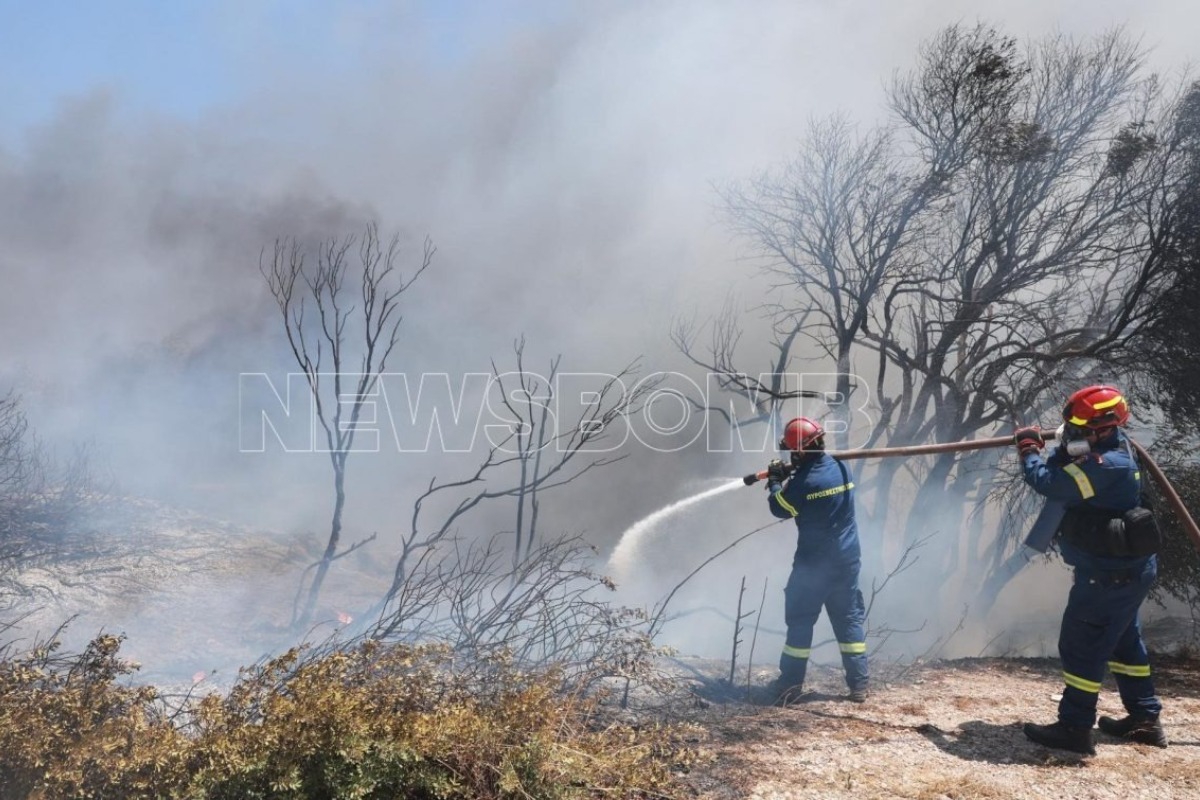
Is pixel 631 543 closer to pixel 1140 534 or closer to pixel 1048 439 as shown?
pixel 1048 439

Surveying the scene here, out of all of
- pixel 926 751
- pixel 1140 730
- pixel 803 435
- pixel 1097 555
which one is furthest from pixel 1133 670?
pixel 803 435

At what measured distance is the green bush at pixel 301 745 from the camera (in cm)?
270

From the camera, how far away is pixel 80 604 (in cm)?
605

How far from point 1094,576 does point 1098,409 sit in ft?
2.35

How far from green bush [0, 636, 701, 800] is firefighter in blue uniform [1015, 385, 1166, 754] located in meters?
1.88

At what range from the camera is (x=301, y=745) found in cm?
280

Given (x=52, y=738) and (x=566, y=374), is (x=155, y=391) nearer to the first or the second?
(x=566, y=374)

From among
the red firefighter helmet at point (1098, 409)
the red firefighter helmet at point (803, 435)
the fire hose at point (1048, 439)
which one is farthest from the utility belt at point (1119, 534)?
the red firefighter helmet at point (803, 435)

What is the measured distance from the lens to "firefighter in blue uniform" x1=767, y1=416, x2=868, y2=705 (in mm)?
4863

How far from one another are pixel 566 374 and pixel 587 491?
5.44 ft

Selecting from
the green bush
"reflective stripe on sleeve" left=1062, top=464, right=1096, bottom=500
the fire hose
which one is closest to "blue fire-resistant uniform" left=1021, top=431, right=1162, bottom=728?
"reflective stripe on sleeve" left=1062, top=464, right=1096, bottom=500

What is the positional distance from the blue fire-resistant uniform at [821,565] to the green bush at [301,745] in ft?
5.83

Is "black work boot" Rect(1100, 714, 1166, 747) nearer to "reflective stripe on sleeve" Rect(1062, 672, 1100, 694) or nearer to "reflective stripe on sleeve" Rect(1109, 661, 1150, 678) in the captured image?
"reflective stripe on sleeve" Rect(1109, 661, 1150, 678)

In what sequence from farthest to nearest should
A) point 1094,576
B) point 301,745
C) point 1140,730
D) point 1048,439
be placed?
point 1048,439 < point 1140,730 < point 1094,576 < point 301,745
